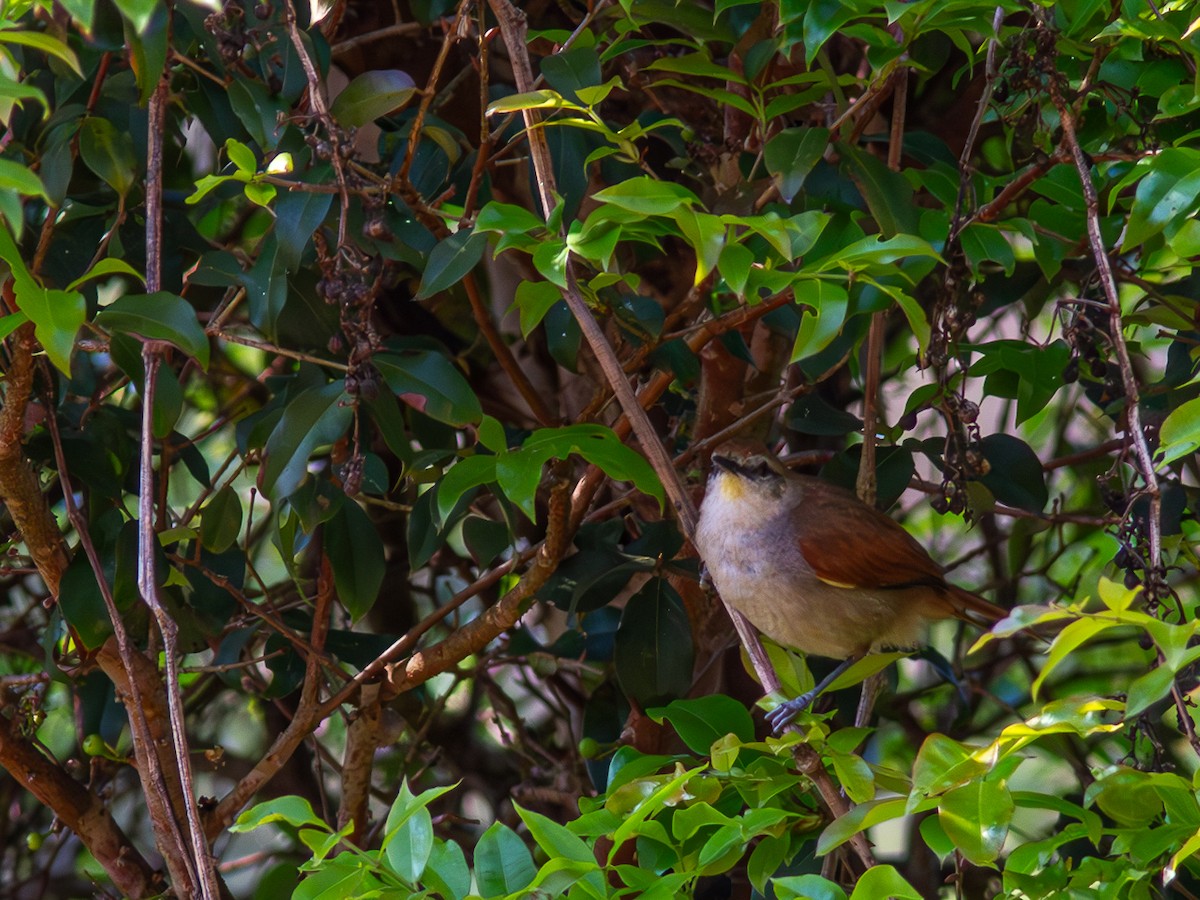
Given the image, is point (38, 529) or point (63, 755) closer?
point (38, 529)

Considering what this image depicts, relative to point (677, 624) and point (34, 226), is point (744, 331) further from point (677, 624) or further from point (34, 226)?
point (34, 226)

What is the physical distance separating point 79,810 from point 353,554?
3.20 feet

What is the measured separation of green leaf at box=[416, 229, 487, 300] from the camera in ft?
8.29

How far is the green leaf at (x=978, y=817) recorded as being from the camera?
1.84 metres

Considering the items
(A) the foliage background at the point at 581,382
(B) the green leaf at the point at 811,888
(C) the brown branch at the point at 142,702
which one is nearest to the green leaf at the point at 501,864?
(A) the foliage background at the point at 581,382

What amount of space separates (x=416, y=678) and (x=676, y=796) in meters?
1.31

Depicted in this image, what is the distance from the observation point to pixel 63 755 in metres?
4.82

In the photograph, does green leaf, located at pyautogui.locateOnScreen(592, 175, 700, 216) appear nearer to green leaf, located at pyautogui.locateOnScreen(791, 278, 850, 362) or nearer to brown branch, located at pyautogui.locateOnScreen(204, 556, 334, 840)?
green leaf, located at pyautogui.locateOnScreen(791, 278, 850, 362)

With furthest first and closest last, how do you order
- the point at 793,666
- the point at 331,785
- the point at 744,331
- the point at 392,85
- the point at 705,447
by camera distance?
the point at 331,785 → the point at 744,331 → the point at 705,447 → the point at 793,666 → the point at 392,85

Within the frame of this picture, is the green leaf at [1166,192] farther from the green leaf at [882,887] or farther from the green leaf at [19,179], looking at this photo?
the green leaf at [19,179]

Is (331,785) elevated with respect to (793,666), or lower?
lower

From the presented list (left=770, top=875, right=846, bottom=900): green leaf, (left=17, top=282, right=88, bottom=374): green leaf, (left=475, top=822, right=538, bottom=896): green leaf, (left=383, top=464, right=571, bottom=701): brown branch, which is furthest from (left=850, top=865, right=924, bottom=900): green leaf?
(left=17, top=282, right=88, bottom=374): green leaf

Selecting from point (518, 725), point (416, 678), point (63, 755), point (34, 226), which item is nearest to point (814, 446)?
point (518, 725)

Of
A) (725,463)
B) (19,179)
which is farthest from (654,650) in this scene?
(19,179)
